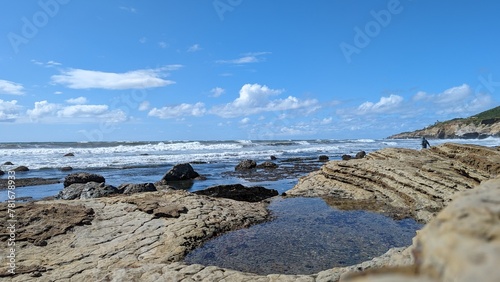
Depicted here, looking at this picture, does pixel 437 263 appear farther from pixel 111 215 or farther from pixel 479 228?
pixel 111 215

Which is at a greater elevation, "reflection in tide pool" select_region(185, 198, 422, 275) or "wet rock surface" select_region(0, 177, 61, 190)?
"wet rock surface" select_region(0, 177, 61, 190)

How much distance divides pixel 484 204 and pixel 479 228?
341mm

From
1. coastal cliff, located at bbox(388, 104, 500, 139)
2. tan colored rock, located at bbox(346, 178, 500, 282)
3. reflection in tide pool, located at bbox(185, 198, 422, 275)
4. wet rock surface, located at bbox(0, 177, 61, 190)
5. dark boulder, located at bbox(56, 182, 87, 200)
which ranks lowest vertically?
reflection in tide pool, located at bbox(185, 198, 422, 275)

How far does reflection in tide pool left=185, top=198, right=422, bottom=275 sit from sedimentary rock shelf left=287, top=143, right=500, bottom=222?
162 cm

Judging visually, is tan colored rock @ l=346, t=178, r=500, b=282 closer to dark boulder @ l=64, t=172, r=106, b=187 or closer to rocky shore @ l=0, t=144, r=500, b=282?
rocky shore @ l=0, t=144, r=500, b=282

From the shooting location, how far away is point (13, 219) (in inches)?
375

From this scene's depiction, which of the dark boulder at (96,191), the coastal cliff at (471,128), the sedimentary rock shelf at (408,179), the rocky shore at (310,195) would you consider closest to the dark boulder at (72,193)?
the dark boulder at (96,191)

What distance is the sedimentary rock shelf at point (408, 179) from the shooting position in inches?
475

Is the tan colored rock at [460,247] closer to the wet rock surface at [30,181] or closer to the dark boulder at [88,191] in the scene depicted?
the dark boulder at [88,191]

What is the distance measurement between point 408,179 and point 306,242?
6641mm

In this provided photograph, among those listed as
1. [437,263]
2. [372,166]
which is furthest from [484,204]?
[372,166]

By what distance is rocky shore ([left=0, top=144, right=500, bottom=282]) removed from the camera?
2178mm

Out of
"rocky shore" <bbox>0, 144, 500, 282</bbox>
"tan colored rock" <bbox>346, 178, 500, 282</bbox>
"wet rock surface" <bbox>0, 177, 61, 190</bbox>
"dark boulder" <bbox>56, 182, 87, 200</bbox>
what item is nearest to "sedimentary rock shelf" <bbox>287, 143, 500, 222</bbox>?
"rocky shore" <bbox>0, 144, 500, 282</bbox>

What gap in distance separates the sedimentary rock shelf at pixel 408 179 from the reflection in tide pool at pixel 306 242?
1.62m
